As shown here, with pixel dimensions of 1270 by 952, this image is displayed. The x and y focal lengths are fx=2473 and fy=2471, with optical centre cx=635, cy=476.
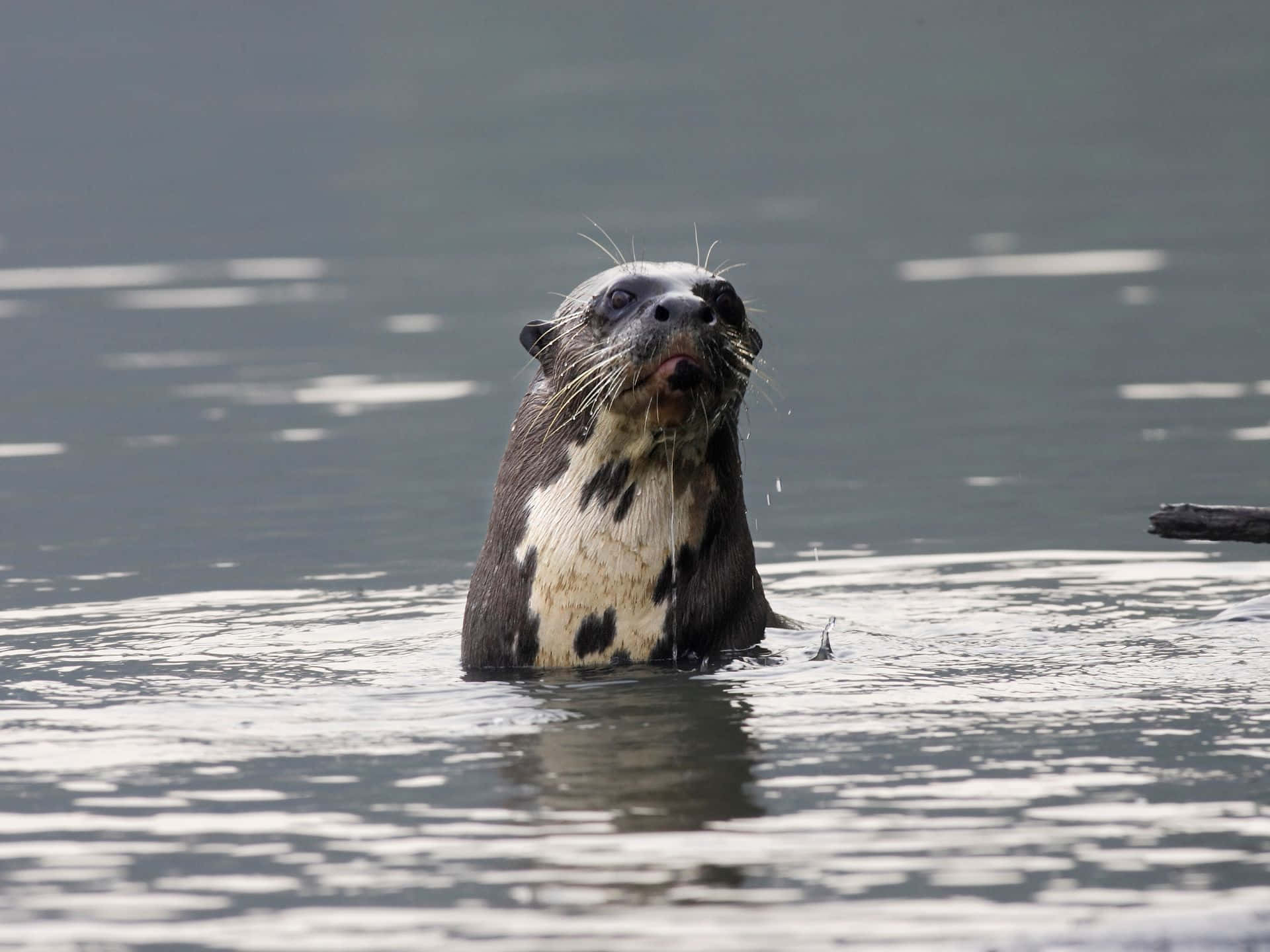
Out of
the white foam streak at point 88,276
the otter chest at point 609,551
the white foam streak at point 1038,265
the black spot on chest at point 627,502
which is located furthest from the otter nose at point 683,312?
the white foam streak at point 88,276

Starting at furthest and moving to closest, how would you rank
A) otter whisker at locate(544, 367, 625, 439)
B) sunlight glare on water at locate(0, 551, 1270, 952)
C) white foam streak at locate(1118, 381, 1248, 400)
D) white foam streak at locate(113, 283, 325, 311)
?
white foam streak at locate(113, 283, 325, 311)
white foam streak at locate(1118, 381, 1248, 400)
otter whisker at locate(544, 367, 625, 439)
sunlight glare on water at locate(0, 551, 1270, 952)

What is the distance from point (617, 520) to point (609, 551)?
0.12 meters

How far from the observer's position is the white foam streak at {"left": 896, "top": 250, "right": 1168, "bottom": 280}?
2148 centimetres

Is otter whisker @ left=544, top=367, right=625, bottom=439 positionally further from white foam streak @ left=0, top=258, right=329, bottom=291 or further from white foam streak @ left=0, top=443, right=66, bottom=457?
white foam streak @ left=0, top=258, right=329, bottom=291

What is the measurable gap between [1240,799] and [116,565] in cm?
659

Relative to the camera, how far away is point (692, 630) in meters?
8.92

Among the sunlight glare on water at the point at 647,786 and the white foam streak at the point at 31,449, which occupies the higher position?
the white foam streak at the point at 31,449

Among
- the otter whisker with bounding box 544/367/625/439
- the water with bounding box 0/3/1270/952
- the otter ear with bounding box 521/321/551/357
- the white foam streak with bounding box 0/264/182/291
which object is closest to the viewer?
the water with bounding box 0/3/1270/952

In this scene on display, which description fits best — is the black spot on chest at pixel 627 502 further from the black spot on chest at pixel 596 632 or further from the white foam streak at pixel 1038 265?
the white foam streak at pixel 1038 265

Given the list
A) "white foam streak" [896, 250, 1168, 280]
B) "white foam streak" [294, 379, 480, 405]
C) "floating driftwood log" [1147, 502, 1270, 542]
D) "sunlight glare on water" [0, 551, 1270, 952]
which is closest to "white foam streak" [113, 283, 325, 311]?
"white foam streak" [294, 379, 480, 405]

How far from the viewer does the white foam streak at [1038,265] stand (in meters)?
21.5

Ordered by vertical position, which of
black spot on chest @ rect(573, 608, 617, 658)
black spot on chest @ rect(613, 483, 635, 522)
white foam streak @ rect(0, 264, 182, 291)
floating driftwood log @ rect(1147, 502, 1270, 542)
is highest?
white foam streak @ rect(0, 264, 182, 291)

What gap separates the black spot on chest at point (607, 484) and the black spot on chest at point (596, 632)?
15.1 inches

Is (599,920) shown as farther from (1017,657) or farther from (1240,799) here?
(1017,657)
